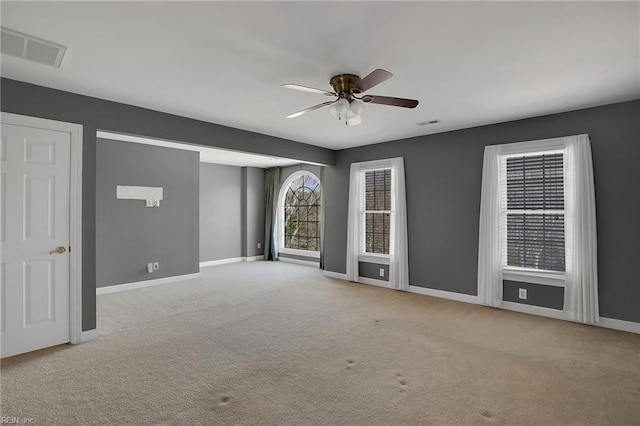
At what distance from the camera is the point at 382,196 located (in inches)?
234

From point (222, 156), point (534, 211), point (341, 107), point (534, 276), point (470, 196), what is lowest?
point (534, 276)

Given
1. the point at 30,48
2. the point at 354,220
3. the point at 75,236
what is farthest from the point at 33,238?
the point at 354,220

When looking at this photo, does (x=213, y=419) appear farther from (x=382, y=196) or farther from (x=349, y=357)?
(x=382, y=196)

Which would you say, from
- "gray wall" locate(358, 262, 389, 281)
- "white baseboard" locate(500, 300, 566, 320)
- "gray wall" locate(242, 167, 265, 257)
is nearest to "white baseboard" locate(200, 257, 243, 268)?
"gray wall" locate(242, 167, 265, 257)

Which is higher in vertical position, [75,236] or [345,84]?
[345,84]

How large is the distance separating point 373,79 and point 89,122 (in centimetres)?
299

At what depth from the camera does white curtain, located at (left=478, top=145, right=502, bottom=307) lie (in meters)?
4.49

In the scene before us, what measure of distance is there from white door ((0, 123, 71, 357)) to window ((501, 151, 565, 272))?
5274 millimetres

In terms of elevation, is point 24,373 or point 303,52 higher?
point 303,52

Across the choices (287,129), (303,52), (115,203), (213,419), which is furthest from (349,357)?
(115,203)

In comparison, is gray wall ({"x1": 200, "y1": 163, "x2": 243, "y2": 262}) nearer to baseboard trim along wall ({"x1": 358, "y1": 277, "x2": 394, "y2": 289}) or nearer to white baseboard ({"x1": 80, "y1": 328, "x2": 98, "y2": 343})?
baseboard trim along wall ({"x1": 358, "y1": 277, "x2": 394, "y2": 289})

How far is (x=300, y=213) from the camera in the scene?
28.3 ft

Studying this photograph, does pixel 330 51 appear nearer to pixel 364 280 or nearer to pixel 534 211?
pixel 534 211

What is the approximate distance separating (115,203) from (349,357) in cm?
470
